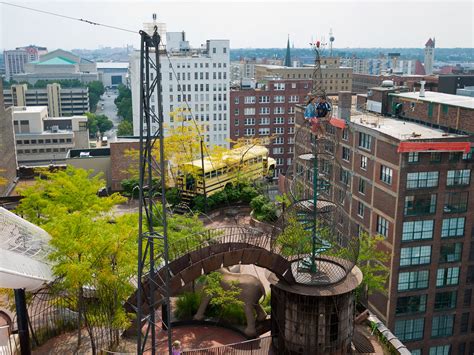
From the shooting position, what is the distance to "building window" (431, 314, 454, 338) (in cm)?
5484

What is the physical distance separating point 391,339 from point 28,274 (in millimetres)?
19034

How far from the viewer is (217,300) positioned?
1160 inches

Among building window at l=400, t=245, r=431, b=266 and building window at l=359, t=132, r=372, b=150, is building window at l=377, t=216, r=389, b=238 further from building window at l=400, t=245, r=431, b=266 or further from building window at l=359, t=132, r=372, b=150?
Answer: building window at l=359, t=132, r=372, b=150

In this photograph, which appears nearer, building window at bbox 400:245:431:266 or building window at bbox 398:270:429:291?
building window at bbox 400:245:431:266

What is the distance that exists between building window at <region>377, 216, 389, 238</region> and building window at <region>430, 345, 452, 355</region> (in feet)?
45.3

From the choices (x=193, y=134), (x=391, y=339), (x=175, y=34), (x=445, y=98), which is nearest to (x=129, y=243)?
(x=391, y=339)

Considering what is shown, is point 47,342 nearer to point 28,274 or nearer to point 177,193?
point 28,274

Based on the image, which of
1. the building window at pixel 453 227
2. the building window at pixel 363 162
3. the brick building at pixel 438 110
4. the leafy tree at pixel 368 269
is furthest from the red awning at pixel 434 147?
the leafy tree at pixel 368 269

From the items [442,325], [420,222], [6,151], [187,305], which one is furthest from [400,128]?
[6,151]

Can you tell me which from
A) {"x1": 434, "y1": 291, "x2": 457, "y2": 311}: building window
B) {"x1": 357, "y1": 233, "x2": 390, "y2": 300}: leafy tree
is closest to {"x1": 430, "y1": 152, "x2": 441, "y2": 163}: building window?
{"x1": 357, "y1": 233, "x2": 390, "y2": 300}: leafy tree

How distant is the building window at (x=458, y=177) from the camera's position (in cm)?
5078

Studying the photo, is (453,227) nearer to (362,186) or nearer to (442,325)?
(362,186)

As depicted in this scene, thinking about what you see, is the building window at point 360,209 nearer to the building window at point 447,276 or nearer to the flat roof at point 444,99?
the building window at point 447,276

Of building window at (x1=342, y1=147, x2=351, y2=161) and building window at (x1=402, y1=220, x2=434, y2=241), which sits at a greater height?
building window at (x1=342, y1=147, x2=351, y2=161)
